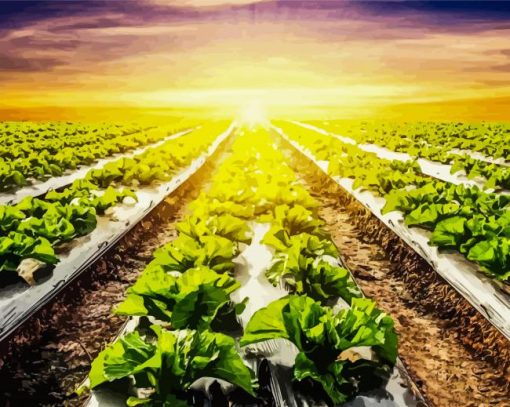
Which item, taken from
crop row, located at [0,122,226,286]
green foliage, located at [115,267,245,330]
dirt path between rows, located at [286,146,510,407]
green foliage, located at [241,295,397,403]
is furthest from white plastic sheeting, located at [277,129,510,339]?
crop row, located at [0,122,226,286]

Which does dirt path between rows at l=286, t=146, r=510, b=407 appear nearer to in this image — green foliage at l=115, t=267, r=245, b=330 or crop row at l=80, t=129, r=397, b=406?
crop row at l=80, t=129, r=397, b=406

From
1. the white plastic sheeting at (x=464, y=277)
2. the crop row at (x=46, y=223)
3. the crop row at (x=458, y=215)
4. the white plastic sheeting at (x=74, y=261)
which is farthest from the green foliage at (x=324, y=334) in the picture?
the crop row at (x=46, y=223)

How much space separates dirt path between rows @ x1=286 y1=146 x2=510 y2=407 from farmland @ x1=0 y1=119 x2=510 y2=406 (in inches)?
0.6

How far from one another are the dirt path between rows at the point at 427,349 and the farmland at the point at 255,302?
2 cm

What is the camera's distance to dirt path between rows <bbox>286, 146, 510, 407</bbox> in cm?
352

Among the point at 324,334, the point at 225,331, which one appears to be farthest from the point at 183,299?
the point at 324,334

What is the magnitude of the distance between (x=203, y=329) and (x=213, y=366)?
39cm

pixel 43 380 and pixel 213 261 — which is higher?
pixel 213 261

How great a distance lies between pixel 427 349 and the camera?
13.5 feet

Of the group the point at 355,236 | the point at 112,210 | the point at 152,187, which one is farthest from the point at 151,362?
the point at 152,187

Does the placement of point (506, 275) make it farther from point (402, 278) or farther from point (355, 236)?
point (355, 236)

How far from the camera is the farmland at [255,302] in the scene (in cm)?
262

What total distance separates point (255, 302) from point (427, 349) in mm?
1528

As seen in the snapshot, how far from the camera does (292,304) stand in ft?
9.57
